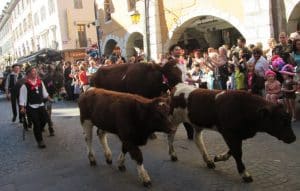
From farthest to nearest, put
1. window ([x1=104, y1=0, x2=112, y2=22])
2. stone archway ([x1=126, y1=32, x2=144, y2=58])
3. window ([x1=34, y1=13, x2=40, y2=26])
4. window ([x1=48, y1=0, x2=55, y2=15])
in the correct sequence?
1. window ([x1=34, y1=13, x2=40, y2=26])
2. window ([x1=48, y1=0, x2=55, y2=15])
3. window ([x1=104, y1=0, x2=112, y2=22])
4. stone archway ([x1=126, y1=32, x2=144, y2=58])

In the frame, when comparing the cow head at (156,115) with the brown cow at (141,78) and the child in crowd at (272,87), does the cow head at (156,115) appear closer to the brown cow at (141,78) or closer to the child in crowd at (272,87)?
the brown cow at (141,78)

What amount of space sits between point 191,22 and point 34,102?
539 inches

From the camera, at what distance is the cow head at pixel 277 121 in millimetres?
6184

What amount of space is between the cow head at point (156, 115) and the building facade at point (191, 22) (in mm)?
11255

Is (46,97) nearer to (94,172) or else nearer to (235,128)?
(94,172)

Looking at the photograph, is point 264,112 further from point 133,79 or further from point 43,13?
point 43,13

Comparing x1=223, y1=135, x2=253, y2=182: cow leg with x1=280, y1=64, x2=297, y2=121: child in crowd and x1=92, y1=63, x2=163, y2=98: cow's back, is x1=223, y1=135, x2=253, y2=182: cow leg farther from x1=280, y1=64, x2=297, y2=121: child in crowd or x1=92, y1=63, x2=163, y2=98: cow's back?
x1=280, y1=64, x2=297, y2=121: child in crowd

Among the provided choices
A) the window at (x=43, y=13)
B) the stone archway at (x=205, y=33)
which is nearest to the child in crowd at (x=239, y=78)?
the stone archway at (x=205, y=33)

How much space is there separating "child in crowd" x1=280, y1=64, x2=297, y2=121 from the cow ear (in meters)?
4.37

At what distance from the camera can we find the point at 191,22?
2298cm

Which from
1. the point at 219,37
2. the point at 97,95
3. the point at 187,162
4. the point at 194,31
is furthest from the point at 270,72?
the point at 194,31

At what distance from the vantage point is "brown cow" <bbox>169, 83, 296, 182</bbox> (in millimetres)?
6238

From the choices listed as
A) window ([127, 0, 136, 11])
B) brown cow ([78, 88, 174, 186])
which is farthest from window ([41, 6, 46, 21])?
brown cow ([78, 88, 174, 186])

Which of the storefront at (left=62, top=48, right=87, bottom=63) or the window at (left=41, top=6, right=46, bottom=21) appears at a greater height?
the window at (left=41, top=6, right=46, bottom=21)
